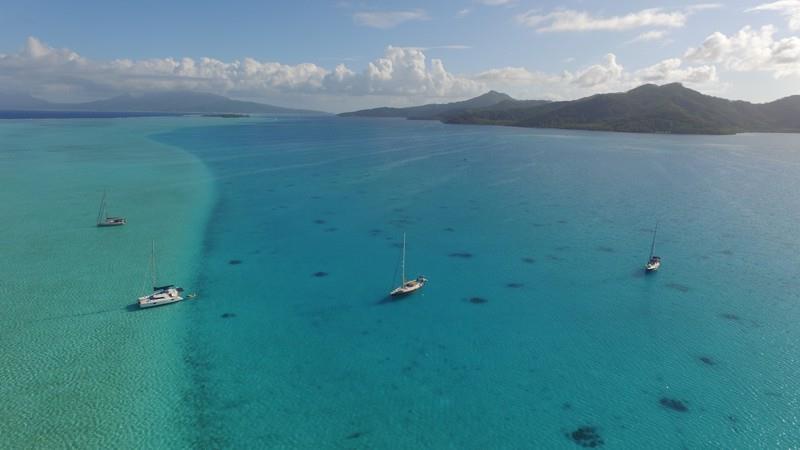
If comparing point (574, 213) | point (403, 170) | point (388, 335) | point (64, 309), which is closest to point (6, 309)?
point (64, 309)

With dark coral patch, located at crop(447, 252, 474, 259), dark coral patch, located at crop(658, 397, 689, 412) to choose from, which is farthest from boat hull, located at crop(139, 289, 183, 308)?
dark coral patch, located at crop(658, 397, 689, 412)

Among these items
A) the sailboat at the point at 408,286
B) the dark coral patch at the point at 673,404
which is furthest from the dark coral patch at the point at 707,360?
the sailboat at the point at 408,286

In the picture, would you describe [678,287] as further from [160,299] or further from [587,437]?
[160,299]

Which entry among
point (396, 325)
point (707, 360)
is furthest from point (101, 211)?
point (707, 360)

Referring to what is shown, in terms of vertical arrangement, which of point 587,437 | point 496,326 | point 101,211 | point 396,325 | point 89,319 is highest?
point 101,211

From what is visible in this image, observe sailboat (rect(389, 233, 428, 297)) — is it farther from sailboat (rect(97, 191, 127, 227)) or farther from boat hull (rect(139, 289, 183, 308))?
sailboat (rect(97, 191, 127, 227))

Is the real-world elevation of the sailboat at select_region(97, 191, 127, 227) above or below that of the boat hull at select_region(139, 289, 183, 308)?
above

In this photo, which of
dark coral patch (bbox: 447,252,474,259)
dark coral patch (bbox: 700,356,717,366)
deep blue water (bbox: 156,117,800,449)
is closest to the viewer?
deep blue water (bbox: 156,117,800,449)

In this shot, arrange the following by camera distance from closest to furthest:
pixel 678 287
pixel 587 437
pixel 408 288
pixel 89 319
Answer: pixel 587 437
pixel 89 319
pixel 408 288
pixel 678 287
